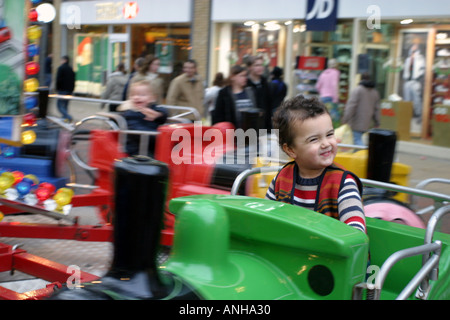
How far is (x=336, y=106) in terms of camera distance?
13.2m

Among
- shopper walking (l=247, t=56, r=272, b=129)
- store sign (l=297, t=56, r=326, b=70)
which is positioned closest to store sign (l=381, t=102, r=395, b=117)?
store sign (l=297, t=56, r=326, b=70)

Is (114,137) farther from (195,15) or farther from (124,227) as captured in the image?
(195,15)

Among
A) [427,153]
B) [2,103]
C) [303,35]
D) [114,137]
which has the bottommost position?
[427,153]

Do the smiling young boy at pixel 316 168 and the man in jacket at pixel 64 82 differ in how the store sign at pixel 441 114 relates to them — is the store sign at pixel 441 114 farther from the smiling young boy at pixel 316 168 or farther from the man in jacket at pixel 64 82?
the smiling young boy at pixel 316 168

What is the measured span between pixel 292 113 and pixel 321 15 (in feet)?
36.8

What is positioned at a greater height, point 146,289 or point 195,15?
point 195,15

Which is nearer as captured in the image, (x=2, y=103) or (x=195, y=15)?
(x=2, y=103)

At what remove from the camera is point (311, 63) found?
1395 centimetres

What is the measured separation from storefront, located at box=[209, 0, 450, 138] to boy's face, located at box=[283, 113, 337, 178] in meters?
9.97

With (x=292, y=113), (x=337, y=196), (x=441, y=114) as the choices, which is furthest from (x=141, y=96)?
(x=441, y=114)

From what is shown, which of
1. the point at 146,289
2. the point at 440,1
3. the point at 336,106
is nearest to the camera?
the point at 146,289

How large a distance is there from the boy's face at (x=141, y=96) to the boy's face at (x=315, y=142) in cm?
352

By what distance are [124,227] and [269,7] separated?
13.2 metres

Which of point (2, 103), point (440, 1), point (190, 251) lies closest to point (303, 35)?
point (440, 1)
